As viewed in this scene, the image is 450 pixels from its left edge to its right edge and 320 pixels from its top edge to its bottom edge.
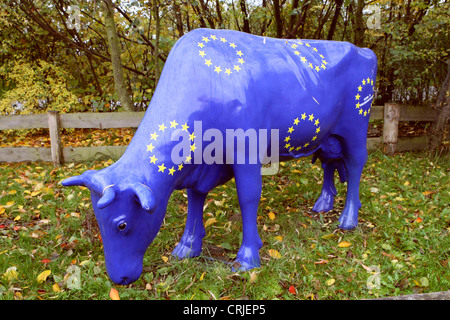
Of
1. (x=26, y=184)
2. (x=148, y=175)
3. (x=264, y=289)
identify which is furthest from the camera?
(x=26, y=184)

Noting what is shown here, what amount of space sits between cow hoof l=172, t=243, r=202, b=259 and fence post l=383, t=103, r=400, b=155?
5.39m

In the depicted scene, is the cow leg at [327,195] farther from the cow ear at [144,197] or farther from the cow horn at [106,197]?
the cow horn at [106,197]

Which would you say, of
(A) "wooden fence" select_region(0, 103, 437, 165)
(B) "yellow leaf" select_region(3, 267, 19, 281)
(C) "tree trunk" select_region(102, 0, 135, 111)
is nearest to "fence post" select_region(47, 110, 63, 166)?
(A) "wooden fence" select_region(0, 103, 437, 165)

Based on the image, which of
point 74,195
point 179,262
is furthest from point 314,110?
point 74,195

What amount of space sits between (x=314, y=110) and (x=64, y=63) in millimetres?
8105

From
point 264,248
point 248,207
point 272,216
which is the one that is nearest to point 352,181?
point 272,216

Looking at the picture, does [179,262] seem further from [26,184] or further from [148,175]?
[26,184]

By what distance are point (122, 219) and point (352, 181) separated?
105 inches

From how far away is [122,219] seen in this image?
2334 millimetres

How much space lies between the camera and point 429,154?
22.5ft

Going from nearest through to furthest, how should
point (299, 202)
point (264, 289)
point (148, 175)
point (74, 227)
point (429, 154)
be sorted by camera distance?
1. point (148, 175)
2. point (264, 289)
3. point (74, 227)
4. point (299, 202)
5. point (429, 154)

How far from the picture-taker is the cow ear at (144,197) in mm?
2109

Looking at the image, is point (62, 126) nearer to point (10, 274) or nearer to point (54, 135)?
point (54, 135)

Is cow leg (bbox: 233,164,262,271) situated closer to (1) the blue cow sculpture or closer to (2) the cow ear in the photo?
(1) the blue cow sculpture
